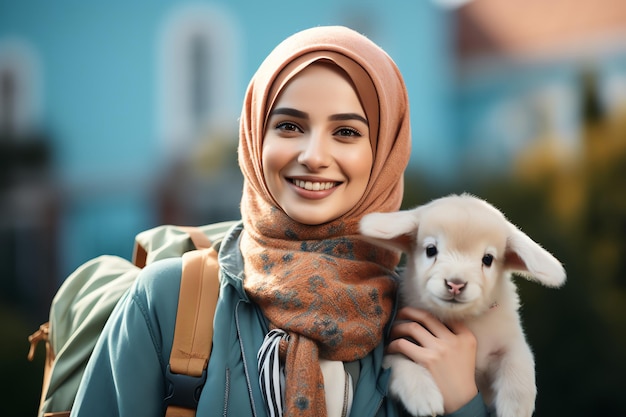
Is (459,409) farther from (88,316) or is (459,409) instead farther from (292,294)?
(88,316)

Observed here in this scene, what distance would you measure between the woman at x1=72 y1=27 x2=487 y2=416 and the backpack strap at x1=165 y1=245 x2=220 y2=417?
31 mm

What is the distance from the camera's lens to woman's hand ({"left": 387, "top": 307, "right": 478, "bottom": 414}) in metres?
2.27

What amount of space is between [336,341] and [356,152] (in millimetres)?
585

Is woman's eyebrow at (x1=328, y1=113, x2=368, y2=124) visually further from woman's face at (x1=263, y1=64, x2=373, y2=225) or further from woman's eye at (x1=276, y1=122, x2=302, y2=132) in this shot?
woman's eye at (x1=276, y1=122, x2=302, y2=132)

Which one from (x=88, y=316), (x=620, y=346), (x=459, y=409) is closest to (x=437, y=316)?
(x=459, y=409)

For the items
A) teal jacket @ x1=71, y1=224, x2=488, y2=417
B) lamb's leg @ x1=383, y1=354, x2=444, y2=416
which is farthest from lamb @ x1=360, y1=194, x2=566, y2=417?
teal jacket @ x1=71, y1=224, x2=488, y2=417

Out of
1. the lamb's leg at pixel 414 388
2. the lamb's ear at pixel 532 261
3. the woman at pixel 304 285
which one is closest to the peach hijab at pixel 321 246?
the woman at pixel 304 285

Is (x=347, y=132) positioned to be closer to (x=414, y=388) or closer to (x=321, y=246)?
(x=321, y=246)

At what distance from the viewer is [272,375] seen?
217 cm

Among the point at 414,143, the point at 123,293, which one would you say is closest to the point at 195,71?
the point at 414,143

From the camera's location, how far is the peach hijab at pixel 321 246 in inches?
86.4

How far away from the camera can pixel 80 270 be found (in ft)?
9.37

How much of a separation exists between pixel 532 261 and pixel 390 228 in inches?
17.1

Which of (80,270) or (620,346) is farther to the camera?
(620,346)
